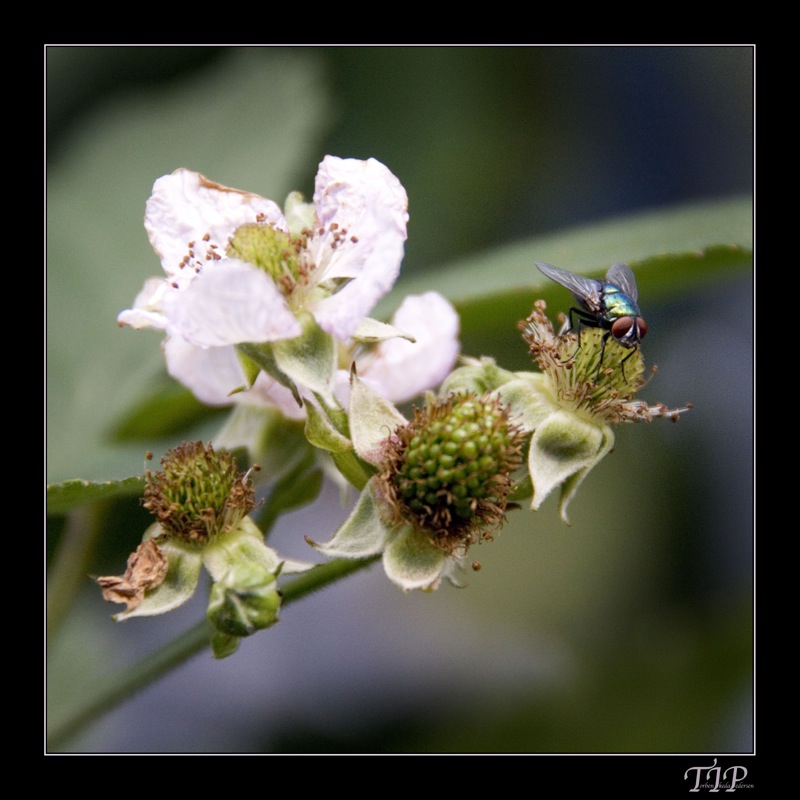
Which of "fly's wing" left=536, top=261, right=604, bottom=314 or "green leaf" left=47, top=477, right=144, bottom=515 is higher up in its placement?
"fly's wing" left=536, top=261, right=604, bottom=314

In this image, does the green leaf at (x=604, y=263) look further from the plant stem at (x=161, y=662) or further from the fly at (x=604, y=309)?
the plant stem at (x=161, y=662)

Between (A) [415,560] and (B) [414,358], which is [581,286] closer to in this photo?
(B) [414,358]

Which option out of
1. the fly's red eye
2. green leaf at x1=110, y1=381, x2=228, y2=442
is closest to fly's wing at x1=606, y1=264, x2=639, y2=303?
the fly's red eye

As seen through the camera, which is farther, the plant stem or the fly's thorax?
the fly's thorax

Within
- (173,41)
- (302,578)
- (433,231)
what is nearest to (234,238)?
(302,578)

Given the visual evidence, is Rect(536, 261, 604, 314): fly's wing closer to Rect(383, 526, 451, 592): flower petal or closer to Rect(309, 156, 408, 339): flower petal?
Rect(309, 156, 408, 339): flower petal
